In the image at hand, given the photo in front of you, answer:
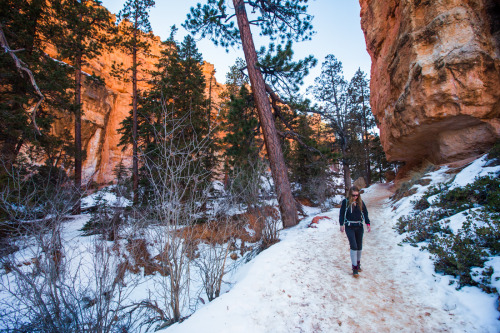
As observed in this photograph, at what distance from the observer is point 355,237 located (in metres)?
3.72

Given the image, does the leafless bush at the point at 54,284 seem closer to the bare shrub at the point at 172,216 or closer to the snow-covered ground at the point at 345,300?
the bare shrub at the point at 172,216

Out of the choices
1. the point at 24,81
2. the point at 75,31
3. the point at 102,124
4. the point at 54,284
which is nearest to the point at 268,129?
the point at 54,284

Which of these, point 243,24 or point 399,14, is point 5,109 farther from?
point 399,14

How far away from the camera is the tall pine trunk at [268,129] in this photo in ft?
21.6

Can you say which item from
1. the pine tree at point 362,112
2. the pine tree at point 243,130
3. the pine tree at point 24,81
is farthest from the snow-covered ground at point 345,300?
the pine tree at point 362,112

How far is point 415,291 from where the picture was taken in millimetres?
3020

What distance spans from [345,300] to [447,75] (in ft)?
25.8

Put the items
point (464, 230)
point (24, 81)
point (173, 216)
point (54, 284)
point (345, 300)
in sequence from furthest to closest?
point (24, 81) → point (464, 230) → point (345, 300) → point (173, 216) → point (54, 284)

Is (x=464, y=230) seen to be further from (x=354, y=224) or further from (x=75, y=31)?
(x=75, y=31)

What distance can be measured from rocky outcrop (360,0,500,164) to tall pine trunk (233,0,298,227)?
18.1 ft

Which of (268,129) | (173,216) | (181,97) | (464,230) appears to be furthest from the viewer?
(181,97)

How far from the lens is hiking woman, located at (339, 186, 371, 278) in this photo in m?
3.63

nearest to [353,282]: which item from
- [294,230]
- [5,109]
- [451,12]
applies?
[294,230]

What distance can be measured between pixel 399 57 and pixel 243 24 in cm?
656
